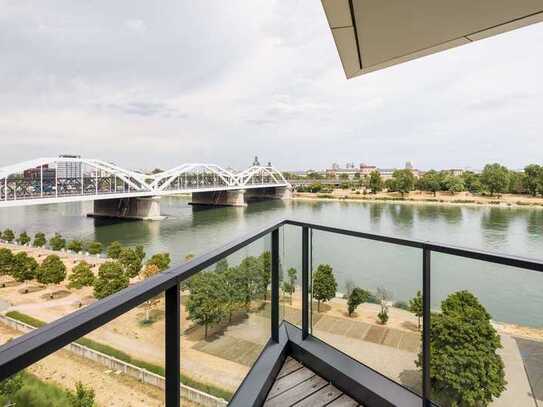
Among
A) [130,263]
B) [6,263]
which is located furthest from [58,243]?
[130,263]

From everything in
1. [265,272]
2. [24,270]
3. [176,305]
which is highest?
[176,305]

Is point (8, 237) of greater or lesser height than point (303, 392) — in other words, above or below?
below

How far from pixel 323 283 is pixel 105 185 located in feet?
95.4

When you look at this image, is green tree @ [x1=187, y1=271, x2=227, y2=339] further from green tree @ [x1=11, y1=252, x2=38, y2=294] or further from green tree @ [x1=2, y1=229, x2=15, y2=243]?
green tree @ [x1=2, y1=229, x2=15, y2=243]

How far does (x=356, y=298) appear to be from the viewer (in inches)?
62.6

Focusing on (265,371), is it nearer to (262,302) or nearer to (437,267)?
(262,302)

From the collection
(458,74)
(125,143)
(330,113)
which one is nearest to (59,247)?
(125,143)

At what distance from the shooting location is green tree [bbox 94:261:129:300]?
10438mm

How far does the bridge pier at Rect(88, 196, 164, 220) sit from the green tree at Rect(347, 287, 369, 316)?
87.0 feet

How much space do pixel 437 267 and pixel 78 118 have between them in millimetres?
42740

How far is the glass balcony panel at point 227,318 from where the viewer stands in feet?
3.15

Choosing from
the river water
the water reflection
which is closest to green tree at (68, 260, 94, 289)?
the river water

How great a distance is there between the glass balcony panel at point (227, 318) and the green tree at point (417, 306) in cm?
67

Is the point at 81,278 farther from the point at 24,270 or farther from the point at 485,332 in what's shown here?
the point at 485,332
